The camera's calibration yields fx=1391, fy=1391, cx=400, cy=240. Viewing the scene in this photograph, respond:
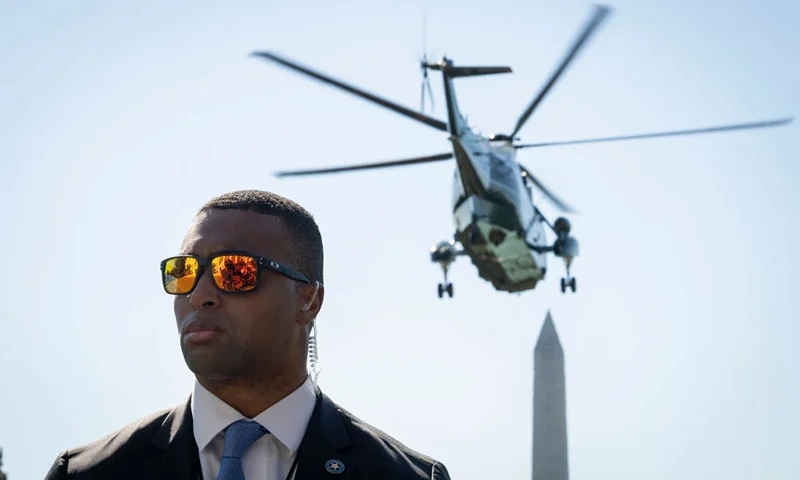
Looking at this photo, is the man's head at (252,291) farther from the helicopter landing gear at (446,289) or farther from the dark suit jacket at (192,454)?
the helicopter landing gear at (446,289)

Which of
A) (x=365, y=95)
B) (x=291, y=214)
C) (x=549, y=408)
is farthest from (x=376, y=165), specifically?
(x=549, y=408)

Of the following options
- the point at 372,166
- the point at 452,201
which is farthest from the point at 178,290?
the point at 372,166

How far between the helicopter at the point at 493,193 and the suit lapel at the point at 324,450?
22443 millimetres

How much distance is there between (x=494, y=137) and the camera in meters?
28.9

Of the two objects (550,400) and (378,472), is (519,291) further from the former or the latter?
(550,400)

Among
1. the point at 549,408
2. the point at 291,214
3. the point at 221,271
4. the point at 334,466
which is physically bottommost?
the point at 549,408

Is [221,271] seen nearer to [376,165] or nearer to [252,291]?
[252,291]

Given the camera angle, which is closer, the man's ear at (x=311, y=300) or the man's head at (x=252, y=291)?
the man's head at (x=252, y=291)

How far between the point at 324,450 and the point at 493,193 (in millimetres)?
22976

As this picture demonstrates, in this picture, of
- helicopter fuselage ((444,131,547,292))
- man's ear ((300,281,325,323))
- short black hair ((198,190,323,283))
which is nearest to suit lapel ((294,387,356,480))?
man's ear ((300,281,325,323))

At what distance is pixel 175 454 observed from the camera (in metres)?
3.54

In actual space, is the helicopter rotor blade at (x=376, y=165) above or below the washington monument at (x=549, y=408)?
above

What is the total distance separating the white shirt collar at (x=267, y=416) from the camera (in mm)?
3598

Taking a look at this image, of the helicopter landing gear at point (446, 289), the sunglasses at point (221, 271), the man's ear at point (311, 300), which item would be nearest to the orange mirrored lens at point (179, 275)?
the sunglasses at point (221, 271)
